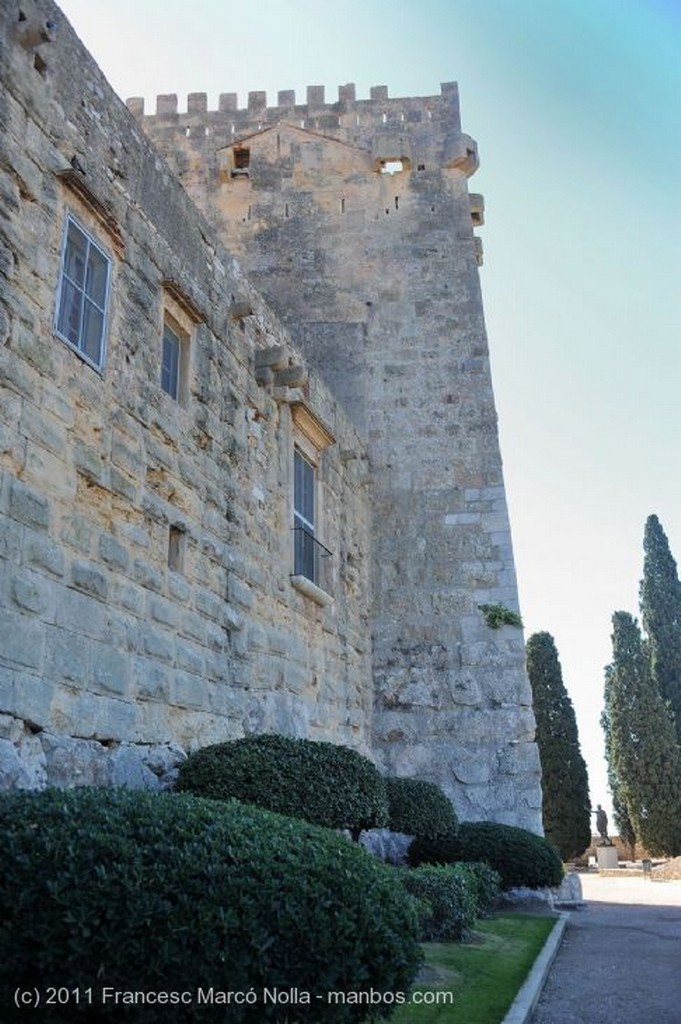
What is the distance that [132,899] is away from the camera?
341 cm

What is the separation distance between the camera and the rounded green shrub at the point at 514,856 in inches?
400

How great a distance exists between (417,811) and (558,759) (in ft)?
57.9

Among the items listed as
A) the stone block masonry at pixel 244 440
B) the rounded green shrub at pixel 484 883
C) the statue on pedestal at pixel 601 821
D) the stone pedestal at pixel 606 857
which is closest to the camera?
the stone block masonry at pixel 244 440

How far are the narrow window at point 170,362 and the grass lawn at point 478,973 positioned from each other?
194 inches

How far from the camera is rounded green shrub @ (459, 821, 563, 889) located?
10.2 metres

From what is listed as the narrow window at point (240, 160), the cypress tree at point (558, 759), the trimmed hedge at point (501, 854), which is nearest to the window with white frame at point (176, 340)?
the trimmed hedge at point (501, 854)

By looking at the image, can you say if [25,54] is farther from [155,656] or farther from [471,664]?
[471,664]

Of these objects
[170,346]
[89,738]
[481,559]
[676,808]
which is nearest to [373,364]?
[481,559]

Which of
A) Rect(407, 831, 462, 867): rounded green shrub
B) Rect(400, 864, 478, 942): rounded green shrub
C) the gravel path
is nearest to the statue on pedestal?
the gravel path

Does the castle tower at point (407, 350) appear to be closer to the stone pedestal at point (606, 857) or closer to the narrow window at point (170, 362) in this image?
the narrow window at point (170, 362)

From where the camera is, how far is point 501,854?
1018 centimetres

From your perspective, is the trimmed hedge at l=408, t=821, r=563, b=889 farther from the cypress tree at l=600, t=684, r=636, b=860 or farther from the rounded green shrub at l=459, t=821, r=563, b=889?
the cypress tree at l=600, t=684, r=636, b=860

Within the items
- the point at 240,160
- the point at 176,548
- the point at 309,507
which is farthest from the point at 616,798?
the point at 176,548

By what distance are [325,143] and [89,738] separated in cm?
1291
